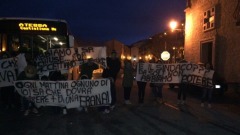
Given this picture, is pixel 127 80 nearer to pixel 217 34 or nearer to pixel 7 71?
pixel 7 71

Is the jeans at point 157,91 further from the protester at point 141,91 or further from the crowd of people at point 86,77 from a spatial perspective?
the protester at point 141,91

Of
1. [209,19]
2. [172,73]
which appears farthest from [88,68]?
[209,19]

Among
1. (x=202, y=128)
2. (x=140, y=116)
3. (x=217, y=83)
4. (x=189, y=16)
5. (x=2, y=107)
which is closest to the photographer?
(x=202, y=128)

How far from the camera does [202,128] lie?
345 inches

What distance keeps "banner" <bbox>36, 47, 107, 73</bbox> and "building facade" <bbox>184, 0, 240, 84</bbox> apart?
7.61 metres

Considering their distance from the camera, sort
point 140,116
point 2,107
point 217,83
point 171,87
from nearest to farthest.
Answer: point 140,116, point 2,107, point 217,83, point 171,87

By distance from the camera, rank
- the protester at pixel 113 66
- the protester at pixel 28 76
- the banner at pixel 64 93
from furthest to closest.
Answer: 1. the protester at pixel 113 66
2. the protester at pixel 28 76
3. the banner at pixel 64 93

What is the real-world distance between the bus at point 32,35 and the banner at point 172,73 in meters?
3.28

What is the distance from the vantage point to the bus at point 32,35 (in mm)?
12648

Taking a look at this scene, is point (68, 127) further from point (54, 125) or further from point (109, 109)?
point (109, 109)

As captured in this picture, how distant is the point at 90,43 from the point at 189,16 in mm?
20192

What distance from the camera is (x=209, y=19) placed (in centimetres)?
2228

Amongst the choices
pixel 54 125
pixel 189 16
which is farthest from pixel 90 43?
pixel 54 125

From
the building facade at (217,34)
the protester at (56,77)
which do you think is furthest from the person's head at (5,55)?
the building facade at (217,34)
